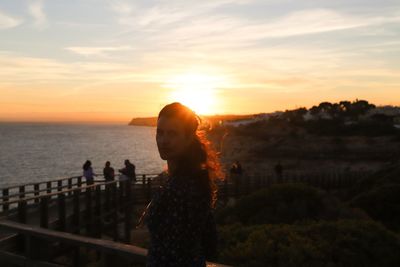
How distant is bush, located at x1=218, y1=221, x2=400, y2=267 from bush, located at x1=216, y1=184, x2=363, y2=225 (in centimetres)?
336

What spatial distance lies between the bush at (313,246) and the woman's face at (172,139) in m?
5.12

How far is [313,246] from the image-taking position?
26.9 feet

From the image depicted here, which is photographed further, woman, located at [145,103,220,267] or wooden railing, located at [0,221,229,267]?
wooden railing, located at [0,221,229,267]

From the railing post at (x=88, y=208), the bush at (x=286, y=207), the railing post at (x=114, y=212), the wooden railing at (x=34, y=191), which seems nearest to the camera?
the wooden railing at (x=34, y=191)

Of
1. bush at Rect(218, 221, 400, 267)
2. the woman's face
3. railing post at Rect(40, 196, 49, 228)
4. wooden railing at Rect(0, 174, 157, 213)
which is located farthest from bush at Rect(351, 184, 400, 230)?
the woman's face

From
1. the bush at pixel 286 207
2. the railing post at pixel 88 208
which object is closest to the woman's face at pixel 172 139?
the bush at pixel 286 207

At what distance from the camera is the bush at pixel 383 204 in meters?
16.3

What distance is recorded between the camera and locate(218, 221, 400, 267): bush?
7.84 metres

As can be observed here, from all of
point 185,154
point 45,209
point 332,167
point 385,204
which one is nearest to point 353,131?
point 332,167

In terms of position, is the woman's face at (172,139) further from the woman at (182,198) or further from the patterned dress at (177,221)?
the patterned dress at (177,221)

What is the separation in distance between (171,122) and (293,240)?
6.03 metres

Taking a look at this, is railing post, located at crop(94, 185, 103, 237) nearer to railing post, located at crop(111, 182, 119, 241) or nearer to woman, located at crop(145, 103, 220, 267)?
railing post, located at crop(111, 182, 119, 241)

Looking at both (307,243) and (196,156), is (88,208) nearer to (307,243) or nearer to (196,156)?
→ (307,243)

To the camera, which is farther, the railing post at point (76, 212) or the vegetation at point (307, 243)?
the railing post at point (76, 212)
